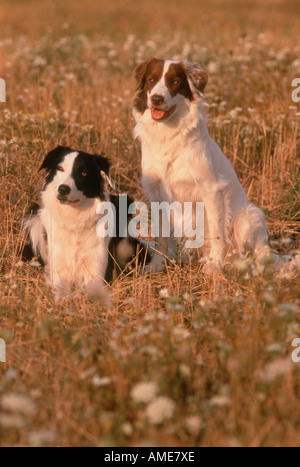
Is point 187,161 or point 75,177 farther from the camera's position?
point 187,161

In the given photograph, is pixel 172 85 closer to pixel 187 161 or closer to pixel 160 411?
pixel 187 161

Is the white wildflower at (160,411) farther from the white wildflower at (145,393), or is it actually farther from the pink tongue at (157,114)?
the pink tongue at (157,114)

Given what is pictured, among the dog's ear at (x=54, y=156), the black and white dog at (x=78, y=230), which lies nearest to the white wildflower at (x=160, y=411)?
the black and white dog at (x=78, y=230)

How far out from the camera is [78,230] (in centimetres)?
404

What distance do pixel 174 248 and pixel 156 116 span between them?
1.22m

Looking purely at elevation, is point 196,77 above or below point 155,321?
above

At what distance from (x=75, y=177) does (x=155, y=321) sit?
1.36 metres

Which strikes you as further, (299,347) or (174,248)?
(174,248)

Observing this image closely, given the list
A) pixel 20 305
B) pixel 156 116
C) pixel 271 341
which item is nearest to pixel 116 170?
pixel 156 116

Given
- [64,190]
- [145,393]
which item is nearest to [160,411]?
[145,393]

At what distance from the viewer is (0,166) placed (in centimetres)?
500

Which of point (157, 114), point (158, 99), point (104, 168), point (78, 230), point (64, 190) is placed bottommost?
point (78, 230)

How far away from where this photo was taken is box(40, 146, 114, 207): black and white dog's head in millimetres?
3784

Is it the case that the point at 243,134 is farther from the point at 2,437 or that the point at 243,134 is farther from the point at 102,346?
the point at 2,437
